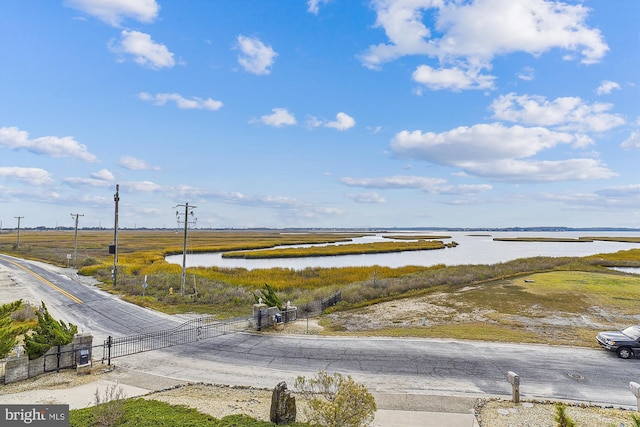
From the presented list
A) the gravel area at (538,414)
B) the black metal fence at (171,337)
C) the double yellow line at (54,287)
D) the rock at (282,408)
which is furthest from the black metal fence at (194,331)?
the double yellow line at (54,287)

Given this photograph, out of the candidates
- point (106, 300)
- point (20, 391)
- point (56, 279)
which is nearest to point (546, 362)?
point (20, 391)

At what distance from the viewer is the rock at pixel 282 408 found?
35.0 feet

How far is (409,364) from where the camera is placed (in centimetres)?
1636

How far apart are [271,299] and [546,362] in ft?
51.3

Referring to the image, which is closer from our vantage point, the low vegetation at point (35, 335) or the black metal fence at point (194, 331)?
the low vegetation at point (35, 335)

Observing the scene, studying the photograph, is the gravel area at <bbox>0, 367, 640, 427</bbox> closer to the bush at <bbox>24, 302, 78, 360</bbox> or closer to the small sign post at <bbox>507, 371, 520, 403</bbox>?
the small sign post at <bbox>507, 371, 520, 403</bbox>

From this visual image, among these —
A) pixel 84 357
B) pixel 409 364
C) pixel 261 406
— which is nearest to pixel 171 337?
pixel 84 357

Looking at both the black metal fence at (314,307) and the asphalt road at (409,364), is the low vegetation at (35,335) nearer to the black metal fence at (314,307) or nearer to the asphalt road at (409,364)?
the asphalt road at (409,364)

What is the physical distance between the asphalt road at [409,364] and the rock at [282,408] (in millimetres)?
3687

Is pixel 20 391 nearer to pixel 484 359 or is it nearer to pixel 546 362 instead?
pixel 484 359

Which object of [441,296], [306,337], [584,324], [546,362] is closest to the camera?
[546,362]

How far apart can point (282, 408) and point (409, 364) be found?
25.1 feet

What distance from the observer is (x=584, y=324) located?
962 inches

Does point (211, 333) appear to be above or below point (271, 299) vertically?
below
